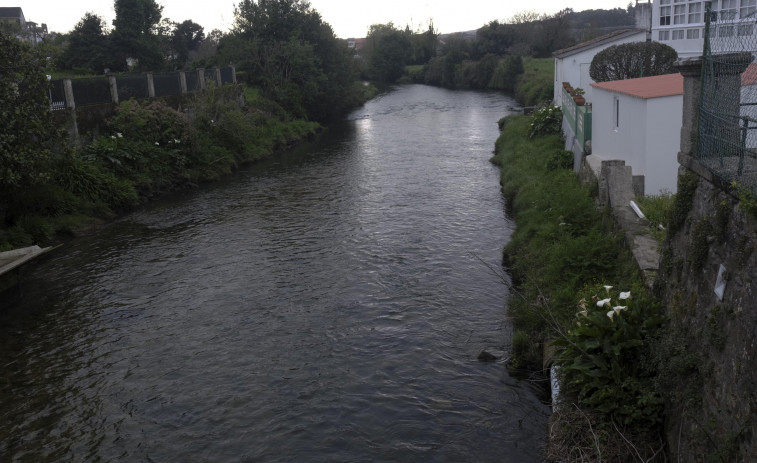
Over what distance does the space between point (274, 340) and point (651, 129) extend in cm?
859

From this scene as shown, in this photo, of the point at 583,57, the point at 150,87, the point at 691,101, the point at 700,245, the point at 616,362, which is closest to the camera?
the point at 700,245

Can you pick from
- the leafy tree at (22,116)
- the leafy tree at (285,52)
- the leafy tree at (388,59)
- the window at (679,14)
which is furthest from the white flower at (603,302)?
the leafy tree at (388,59)

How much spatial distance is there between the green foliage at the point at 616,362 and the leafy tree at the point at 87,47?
47499mm

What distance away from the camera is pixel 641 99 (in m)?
13.6

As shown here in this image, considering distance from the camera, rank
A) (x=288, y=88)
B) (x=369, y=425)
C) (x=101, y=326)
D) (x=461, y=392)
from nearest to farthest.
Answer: (x=369, y=425)
(x=461, y=392)
(x=101, y=326)
(x=288, y=88)

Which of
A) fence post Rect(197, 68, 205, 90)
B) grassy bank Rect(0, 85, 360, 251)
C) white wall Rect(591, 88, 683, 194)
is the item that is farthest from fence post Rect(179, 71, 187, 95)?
white wall Rect(591, 88, 683, 194)

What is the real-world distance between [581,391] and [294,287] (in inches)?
291

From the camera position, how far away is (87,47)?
159 feet

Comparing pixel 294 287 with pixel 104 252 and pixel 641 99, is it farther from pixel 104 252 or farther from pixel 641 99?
pixel 641 99

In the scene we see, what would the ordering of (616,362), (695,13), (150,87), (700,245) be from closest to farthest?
(700,245) < (616,362) < (150,87) < (695,13)

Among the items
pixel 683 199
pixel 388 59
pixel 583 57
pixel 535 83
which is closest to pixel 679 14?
pixel 583 57

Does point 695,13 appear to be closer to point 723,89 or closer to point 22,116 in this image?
point 723,89

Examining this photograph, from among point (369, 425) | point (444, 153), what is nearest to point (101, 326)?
point (369, 425)

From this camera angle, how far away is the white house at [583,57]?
1300 inches
